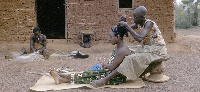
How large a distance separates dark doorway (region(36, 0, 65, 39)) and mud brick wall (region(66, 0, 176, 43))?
12.8 feet

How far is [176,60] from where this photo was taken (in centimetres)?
679

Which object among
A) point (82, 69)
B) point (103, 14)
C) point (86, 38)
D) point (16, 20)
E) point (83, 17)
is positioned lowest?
point (82, 69)

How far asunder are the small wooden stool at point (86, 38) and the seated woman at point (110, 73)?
16.3 feet

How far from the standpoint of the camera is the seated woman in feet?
13.1

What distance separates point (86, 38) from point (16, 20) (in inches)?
114

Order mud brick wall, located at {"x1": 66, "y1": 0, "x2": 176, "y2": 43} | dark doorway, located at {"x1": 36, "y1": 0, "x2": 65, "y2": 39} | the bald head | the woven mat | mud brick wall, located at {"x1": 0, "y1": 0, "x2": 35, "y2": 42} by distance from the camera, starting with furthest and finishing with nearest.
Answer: dark doorway, located at {"x1": 36, "y1": 0, "x2": 65, "y2": 39}
mud brick wall, located at {"x1": 66, "y1": 0, "x2": 176, "y2": 43}
mud brick wall, located at {"x1": 0, "y1": 0, "x2": 35, "y2": 42}
the bald head
the woven mat

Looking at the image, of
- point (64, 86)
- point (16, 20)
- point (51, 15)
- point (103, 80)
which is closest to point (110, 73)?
point (103, 80)

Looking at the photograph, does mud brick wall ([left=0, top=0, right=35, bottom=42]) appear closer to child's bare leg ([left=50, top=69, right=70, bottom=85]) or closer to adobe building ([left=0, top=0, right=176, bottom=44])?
adobe building ([left=0, top=0, right=176, bottom=44])

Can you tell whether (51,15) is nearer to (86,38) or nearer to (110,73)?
(86,38)

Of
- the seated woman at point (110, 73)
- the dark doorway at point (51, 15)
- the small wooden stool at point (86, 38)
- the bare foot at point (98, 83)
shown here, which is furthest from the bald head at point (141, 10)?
the dark doorway at point (51, 15)

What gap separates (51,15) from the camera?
1412 cm

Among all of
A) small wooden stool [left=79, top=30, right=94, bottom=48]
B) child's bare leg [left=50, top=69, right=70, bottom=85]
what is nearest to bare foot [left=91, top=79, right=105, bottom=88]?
child's bare leg [left=50, top=69, right=70, bottom=85]

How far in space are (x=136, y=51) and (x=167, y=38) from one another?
19.0 feet

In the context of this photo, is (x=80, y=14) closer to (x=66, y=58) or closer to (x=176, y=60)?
(x=66, y=58)
